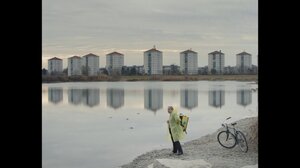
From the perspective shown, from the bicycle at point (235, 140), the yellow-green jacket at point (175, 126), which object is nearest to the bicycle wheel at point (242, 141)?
the bicycle at point (235, 140)

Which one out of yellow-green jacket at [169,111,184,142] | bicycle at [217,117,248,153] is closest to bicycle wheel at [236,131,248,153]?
bicycle at [217,117,248,153]

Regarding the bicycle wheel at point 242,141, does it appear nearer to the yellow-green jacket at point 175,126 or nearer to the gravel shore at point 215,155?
the gravel shore at point 215,155

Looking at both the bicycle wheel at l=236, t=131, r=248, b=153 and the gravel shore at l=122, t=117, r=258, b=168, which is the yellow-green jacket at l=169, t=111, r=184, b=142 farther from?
the bicycle wheel at l=236, t=131, r=248, b=153

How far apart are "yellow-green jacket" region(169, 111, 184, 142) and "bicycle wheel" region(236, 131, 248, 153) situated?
122 centimetres

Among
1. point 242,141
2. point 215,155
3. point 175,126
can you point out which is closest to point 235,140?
point 242,141

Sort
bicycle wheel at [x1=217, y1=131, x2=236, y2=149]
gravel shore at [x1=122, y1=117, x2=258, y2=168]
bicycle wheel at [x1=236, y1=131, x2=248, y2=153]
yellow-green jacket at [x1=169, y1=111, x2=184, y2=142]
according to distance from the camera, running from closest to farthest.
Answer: yellow-green jacket at [x1=169, y1=111, x2=184, y2=142] < gravel shore at [x1=122, y1=117, x2=258, y2=168] < bicycle wheel at [x1=236, y1=131, x2=248, y2=153] < bicycle wheel at [x1=217, y1=131, x2=236, y2=149]

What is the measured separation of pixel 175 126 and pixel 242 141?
1.45 m

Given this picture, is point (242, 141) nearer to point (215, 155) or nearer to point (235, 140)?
point (235, 140)

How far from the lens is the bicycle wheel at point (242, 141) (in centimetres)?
655

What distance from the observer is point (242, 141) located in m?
6.64

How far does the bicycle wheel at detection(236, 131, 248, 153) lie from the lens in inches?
258

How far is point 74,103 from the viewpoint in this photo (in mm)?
13633
